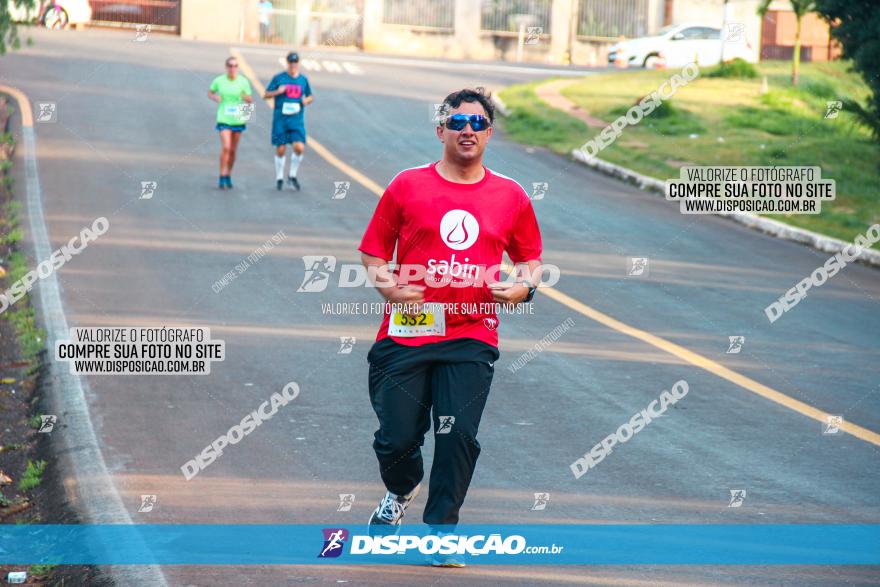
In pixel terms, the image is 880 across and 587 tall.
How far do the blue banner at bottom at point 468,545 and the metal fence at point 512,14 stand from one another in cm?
4645

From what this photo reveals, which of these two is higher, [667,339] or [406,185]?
[406,185]

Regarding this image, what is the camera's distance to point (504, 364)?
37.7 ft

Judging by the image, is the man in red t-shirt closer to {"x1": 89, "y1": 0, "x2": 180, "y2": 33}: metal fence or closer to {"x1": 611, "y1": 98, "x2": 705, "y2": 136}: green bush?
{"x1": 611, "y1": 98, "x2": 705, "y2": 136}: green bush

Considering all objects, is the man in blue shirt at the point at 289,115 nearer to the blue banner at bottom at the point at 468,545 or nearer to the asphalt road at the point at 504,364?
the asphalt road at the point at 504,364

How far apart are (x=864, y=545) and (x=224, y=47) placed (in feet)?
120

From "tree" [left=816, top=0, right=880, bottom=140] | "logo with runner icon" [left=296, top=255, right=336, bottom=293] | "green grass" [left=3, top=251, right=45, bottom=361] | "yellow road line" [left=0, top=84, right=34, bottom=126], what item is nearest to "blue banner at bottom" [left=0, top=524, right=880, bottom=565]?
"green grass" [left=3, top=251, right=45, bottom=361]

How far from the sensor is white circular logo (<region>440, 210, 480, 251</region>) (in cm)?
641

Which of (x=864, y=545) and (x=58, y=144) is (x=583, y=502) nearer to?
(x=864, y=545)

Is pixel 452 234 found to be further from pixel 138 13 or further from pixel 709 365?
pixel 138 13

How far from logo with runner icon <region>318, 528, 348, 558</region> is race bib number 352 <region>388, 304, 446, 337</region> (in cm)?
127

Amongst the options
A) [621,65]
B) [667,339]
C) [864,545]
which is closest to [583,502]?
[864,545]

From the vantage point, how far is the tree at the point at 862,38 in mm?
18719

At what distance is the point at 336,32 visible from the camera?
169 feet

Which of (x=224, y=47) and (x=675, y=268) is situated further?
(x=224, y=47)
